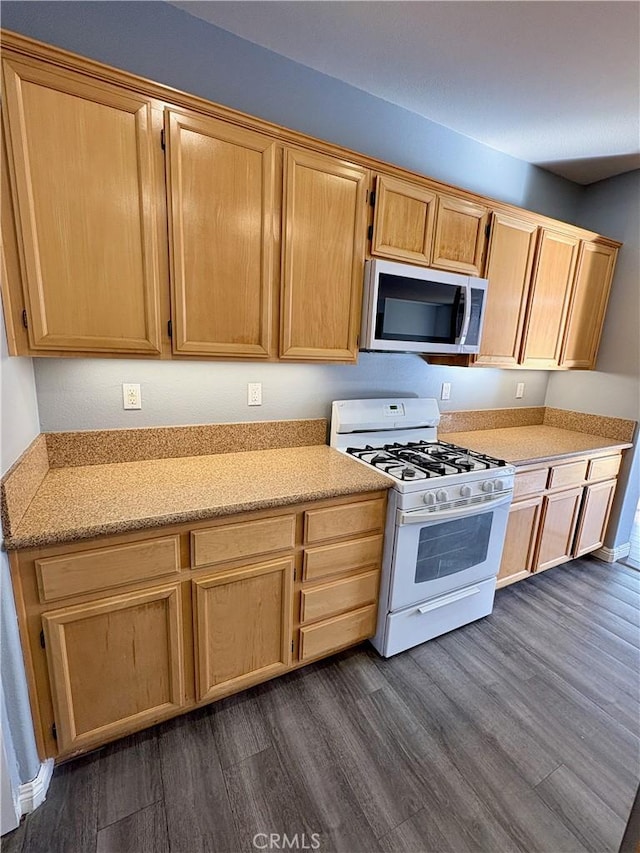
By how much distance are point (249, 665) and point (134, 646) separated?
49cm

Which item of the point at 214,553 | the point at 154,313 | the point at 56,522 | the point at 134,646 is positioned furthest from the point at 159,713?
the point at 154,313

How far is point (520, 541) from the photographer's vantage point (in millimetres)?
2395

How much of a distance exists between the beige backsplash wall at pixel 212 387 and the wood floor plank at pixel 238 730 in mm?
1272

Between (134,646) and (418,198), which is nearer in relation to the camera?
(134,646)

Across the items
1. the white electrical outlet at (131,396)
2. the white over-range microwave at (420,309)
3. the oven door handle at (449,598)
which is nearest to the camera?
the white electrical outlet at (131,396)

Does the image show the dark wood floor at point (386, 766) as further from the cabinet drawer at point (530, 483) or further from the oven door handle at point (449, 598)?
the cabinet drawer at point (530, 483)

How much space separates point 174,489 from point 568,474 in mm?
2411

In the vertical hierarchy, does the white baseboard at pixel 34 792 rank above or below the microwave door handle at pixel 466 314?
below

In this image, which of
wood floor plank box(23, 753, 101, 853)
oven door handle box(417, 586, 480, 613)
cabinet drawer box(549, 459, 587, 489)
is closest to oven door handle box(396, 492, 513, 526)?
oven door handle box(417, 586, 480, 613)

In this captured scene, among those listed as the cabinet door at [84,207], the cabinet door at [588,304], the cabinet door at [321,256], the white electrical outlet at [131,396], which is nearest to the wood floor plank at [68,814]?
the white electrical outlet at [131,396]

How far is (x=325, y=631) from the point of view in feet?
5.74

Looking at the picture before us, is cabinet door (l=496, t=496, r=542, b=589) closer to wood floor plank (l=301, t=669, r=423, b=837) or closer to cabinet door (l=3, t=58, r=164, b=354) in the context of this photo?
wood floor plank (l=301, t=669, r=423, b=837)

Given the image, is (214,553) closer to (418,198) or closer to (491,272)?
(418,198)

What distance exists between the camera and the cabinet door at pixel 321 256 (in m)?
1.60
